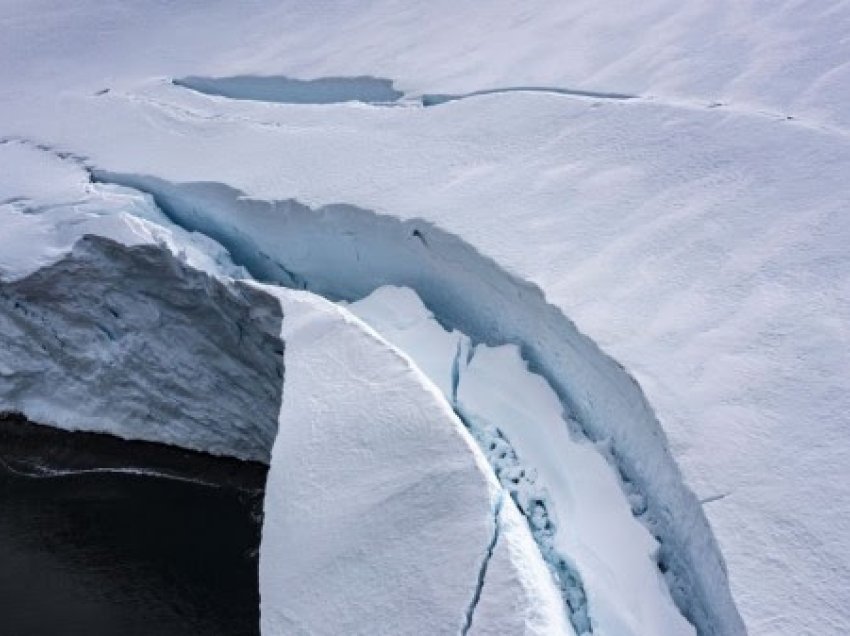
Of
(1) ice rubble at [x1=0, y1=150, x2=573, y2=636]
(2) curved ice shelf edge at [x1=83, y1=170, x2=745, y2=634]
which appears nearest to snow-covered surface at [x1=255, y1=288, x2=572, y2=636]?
(1) ice rubble at [x1=0, y1=150, x2=573, y2=636]

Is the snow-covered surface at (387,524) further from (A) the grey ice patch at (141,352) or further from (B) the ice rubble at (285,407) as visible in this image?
(A) the grey ice patch at (141,352)

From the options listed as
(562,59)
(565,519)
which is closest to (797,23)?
(562,59)

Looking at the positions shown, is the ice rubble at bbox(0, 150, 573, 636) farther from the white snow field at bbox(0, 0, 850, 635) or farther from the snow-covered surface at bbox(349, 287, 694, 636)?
the snow-covered surface at bbox(349, 287, 694, 636)

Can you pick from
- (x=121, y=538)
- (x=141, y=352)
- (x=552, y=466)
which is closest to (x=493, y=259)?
(x=552, y=466)

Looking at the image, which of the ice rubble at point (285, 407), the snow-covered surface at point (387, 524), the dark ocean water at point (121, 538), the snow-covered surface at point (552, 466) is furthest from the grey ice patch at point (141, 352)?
the snow-covered surface at point (387, 524)

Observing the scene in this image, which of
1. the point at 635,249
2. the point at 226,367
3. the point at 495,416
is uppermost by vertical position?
the point at 635,249

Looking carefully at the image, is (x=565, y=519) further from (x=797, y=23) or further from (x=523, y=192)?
(x=797, y=23)

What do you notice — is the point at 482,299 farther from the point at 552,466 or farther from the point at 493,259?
the point at 552,466
